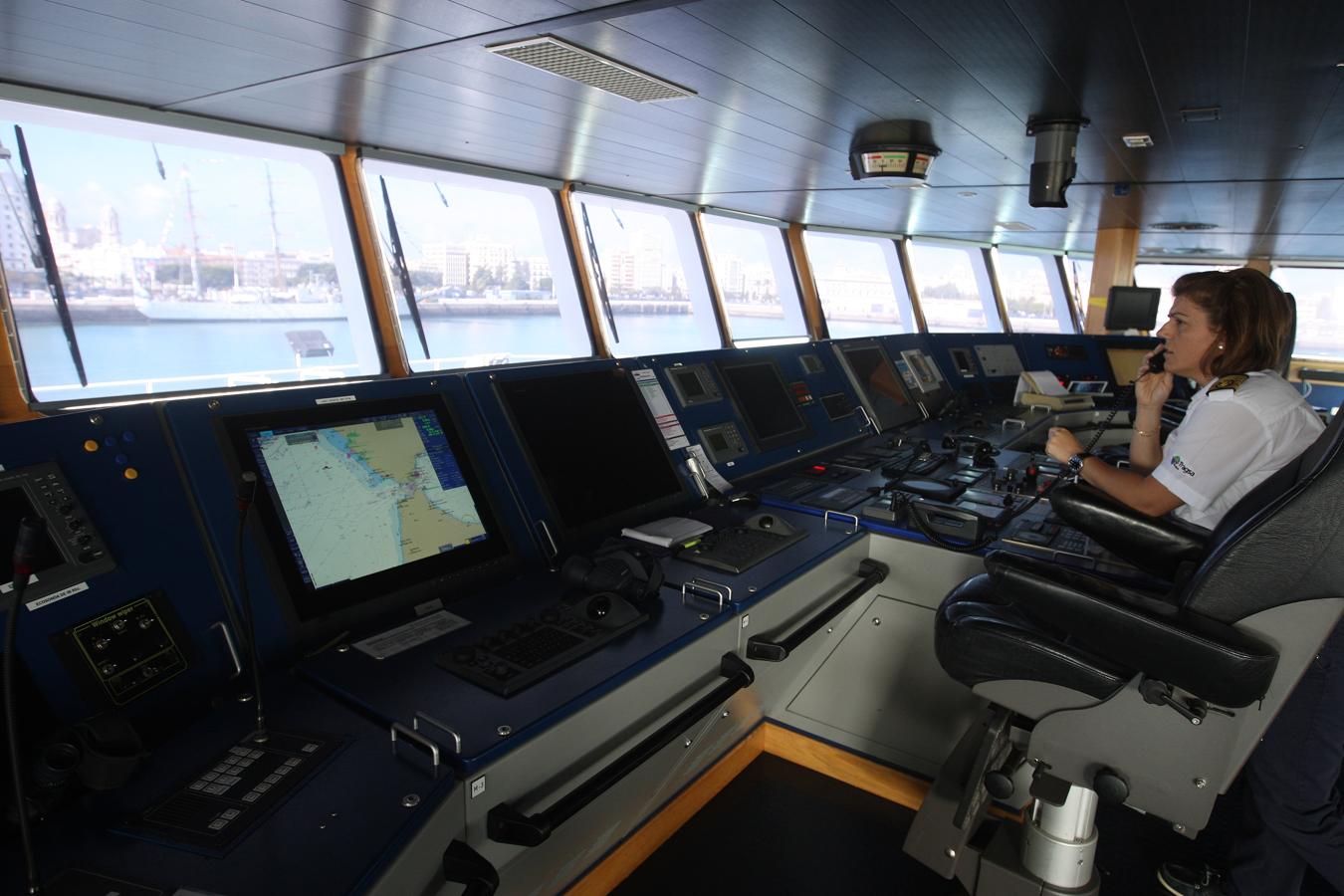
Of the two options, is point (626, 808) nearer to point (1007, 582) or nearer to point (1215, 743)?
point (1007, 582)

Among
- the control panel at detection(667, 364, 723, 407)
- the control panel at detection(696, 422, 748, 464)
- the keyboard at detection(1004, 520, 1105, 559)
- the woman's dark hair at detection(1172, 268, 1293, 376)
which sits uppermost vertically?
the woman's dark hair at detection(1172, 268, 1293, 376)

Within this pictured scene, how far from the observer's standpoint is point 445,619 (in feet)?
4.60

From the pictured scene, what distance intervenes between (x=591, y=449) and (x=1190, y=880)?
77.7 inches

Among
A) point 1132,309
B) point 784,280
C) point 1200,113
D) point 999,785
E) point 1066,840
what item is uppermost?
point 1200,113

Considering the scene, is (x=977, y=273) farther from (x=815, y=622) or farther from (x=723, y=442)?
(x=815, y=622)

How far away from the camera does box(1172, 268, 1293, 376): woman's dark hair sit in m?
1.86

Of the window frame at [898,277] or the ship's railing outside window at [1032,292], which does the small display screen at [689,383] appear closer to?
the window frame at [898,277]

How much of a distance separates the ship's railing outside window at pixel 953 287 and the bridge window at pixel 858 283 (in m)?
0.24

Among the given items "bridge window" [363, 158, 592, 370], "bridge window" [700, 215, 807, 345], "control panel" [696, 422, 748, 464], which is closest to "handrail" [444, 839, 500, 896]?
"control panel" [696, 422, 748, 464]

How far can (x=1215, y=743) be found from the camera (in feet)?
4.62

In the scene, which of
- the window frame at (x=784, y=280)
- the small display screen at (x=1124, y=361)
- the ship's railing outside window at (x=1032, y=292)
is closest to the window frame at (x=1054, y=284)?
the ship's railing outside window at (x=1032, y=292)

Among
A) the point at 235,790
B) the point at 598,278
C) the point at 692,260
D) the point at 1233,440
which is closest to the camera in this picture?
the point at 235,790

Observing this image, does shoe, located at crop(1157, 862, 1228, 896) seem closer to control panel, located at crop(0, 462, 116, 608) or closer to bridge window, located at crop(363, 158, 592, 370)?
control panel, located at crop(0, 462, 116, 608)

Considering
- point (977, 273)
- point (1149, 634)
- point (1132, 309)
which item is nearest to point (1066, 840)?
point (1149, 634)
